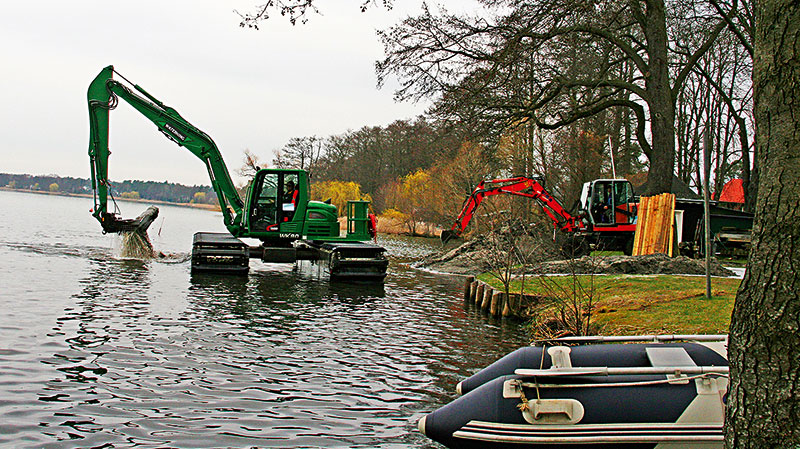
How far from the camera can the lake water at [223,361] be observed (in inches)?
250

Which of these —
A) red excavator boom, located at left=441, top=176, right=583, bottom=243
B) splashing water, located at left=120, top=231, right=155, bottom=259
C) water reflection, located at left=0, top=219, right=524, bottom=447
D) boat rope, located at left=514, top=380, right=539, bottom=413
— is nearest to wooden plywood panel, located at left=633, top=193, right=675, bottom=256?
red excavator boom, located at left=441, top=176, right=583, bottom=243

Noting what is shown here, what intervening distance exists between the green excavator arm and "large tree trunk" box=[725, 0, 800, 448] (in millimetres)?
18599

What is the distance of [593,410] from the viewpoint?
4.97m

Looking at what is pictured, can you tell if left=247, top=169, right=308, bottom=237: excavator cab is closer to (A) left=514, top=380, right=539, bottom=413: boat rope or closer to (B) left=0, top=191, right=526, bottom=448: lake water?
(B) left=0, top=191, right=526, bottom=448: lake water

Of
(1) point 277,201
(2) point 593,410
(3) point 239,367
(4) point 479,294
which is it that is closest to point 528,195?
(4) point 479,294

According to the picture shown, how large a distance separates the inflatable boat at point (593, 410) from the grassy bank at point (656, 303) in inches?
163

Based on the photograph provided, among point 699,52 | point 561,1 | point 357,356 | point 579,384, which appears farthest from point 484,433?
point 699,52

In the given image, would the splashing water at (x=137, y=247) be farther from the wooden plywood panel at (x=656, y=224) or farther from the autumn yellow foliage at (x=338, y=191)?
the autumn yellow foliage at (x=338, y=191)

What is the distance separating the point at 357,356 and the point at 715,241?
16.9 meters

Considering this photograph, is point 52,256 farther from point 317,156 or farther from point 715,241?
point 317,156

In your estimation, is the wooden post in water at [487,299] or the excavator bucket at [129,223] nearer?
the wooden post in water at [487,299]

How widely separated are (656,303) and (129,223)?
17502 mm

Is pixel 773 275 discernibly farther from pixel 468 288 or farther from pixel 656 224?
pixel 656 224

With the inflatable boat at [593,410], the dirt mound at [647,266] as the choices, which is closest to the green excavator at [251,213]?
the dirt mound at [647,266]
